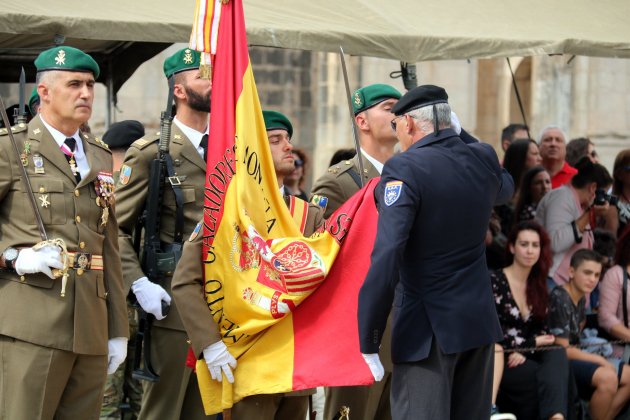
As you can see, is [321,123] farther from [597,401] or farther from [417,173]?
[417,173]

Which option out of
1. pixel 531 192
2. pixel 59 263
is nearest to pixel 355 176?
pixel 59 263

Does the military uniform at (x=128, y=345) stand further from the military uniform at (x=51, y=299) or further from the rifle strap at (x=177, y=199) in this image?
the military uniform at (x=51, y=299)

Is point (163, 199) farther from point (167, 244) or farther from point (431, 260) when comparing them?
point (431, 260)

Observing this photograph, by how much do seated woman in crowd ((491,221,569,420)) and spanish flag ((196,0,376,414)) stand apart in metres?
2.52

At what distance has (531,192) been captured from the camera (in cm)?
884

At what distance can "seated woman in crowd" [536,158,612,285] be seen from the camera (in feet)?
27.7

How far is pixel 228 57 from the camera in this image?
219 inches

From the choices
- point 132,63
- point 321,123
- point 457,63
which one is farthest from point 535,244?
point 321,123

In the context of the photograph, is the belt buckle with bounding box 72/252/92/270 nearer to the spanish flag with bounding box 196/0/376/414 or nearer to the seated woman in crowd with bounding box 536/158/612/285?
the spanish flag with bounding box 196/0/376/414

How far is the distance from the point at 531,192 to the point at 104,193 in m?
4.31

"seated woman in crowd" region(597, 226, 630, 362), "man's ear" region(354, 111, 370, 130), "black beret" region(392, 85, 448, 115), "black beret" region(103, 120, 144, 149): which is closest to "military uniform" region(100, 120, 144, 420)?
"black beret" region(103, 120, 144, 149)

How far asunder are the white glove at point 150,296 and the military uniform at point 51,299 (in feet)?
1.22

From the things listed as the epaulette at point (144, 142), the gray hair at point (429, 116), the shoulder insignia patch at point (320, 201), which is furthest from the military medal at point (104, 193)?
the gray hair at point (429, 116)

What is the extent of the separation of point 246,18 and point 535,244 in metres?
2.42
